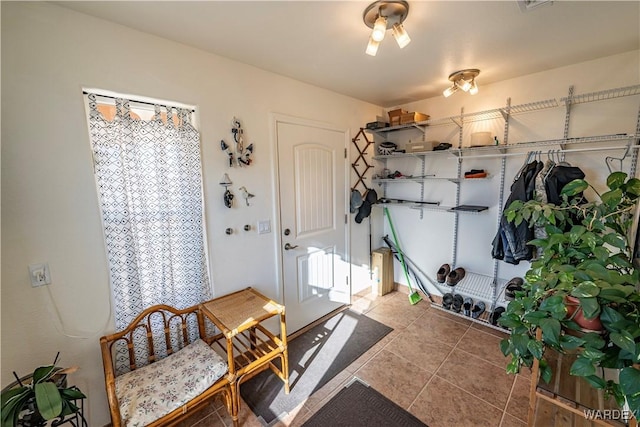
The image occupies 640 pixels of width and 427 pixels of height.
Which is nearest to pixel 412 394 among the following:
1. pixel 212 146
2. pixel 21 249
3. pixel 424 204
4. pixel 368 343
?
pixel 368 343

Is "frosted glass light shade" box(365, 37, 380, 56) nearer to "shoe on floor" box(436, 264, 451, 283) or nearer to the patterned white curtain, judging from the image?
the patterned white curtain

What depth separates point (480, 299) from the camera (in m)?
2.80

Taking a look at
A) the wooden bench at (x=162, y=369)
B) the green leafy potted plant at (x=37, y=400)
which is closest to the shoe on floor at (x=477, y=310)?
the wooden bench at (x=162, y=369)

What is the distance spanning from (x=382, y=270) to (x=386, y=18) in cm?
265

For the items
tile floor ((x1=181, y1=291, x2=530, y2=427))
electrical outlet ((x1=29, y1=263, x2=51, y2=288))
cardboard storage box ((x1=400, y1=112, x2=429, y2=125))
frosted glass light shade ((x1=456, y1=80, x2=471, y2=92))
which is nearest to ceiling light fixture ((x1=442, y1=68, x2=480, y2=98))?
frosted glass light shade ((x1=456, y1=80, x2=471, y2=92))

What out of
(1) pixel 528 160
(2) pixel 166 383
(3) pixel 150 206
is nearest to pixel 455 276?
(1) pixel 528 160

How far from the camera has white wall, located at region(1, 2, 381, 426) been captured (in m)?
1.22

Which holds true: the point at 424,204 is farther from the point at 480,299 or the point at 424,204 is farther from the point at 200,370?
the point at 200,370

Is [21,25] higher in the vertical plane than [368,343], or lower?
higher

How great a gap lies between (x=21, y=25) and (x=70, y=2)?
9.4 inches

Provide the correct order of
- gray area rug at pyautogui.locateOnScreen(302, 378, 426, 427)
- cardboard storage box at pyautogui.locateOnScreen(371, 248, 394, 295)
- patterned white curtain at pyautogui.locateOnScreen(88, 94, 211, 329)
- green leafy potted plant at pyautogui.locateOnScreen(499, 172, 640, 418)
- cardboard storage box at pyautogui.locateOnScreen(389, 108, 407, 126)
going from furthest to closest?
cardboard storage box at pyautogui.locateOnScreen(371, 248, 394, 295) < cardboard storage box at pyautogui.locateOnScreen(389, 108, 407, 126) < gray area rug at pyautogui.locateOnScreen(302, 378, 426, 427) < patterned white curtain at pyautogui.locateOnScreen(88, 94, 211, 329) < green leafy potted plant at pyautogui.locateOnScreen(499, 172, 640, 418)

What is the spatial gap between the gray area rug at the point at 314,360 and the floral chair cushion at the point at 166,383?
1.63 ft

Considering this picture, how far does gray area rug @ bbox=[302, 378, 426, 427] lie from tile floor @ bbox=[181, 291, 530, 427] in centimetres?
5

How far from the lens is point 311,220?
261cm
